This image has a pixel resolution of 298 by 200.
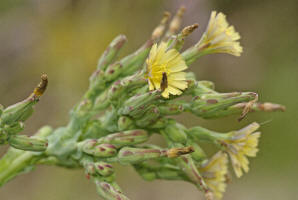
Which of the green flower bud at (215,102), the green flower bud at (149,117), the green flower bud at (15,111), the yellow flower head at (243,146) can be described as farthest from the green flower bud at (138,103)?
the yellow flower head at (243,146)

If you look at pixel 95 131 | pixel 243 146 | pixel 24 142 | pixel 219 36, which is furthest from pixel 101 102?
pixel 243 146

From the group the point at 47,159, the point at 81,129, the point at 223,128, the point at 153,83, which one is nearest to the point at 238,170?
the point at 153,83

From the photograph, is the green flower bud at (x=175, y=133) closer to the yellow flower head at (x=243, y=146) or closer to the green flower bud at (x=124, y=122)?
the green flower bud at (x=124, y=122)

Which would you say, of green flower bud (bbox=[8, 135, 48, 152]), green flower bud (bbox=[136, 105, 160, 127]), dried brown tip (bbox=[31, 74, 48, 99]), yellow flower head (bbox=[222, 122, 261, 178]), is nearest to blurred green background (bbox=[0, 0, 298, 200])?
yellow flower head (bbox=[222, 122, 261, 178])

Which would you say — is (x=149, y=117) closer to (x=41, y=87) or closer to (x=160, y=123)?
(x=160, y=123)

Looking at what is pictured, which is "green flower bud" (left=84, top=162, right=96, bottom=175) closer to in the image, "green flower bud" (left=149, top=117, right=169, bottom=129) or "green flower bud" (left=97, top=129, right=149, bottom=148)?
"green flower bud" (left=97, top=129, right=149, bottom=148)

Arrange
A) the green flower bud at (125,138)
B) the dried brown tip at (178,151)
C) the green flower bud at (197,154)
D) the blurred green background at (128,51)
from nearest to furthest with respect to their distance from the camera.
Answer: the dried brown tip at (178,151)
the green flower bud at (125,138)
the green flower bud at (197,154)
the blurred green background at (128,51)

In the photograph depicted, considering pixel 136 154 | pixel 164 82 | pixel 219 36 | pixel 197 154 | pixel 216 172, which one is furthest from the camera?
pixel 216 172
